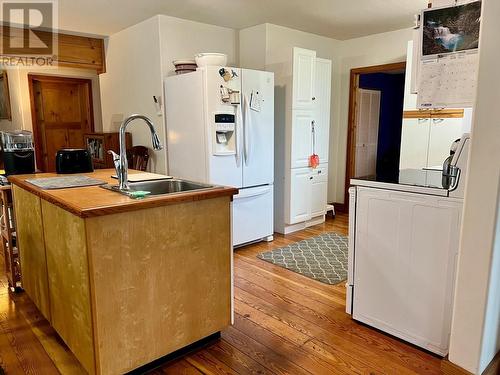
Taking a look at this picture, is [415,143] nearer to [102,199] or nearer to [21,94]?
[102,199]

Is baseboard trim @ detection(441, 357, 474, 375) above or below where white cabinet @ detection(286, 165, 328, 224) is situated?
below

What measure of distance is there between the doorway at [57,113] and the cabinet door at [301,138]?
3802 millimetres

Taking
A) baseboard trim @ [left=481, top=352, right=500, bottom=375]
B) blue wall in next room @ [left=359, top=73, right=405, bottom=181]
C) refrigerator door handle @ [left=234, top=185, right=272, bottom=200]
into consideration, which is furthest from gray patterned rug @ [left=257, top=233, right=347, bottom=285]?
blue wall in next room @ [left=359, top=73, right=405, bottom=181]

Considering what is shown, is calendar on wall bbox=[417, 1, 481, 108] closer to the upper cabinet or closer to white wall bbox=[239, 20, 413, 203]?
white wall bbox=[239, 20, 413, 203]

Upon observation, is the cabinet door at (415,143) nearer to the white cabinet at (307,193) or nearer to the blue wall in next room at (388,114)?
the white cabinet at (307,193)

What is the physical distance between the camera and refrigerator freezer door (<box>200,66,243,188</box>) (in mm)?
3367

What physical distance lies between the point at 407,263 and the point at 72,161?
7.74ft

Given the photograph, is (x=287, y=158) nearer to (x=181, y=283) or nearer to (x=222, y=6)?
(x=222, y=6)

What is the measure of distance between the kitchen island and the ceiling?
219 cm

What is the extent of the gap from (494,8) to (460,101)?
49cm

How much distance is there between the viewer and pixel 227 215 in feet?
6.67

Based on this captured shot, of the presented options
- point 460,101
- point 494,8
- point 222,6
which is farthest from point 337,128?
point 494,8

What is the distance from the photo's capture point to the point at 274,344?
2.14 meters

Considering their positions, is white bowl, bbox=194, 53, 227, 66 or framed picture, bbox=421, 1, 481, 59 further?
white bowl, bbox=194, 53, 227, 66
